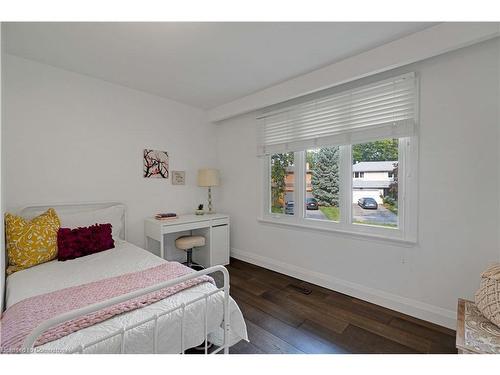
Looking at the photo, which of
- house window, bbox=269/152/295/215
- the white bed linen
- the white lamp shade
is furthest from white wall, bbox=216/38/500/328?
the white lamp shade

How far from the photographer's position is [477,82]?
66.0 inches

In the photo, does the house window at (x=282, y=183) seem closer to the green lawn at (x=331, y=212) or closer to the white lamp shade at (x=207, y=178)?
the green lawn at (x=331, y=212)

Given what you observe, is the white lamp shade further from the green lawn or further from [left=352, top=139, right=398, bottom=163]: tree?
[left=352, top=139, right=398, bottom=163]: tree

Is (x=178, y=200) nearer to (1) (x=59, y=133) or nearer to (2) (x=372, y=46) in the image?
(1) (x=59, y=133)

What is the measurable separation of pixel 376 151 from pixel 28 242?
3109mm

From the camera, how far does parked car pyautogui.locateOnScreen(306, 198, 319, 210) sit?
2.70m

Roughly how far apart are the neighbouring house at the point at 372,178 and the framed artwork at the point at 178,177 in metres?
2.28

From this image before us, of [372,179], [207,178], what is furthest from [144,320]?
[207,178]

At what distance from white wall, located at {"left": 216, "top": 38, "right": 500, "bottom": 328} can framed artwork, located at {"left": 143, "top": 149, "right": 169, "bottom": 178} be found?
2396 millimetres

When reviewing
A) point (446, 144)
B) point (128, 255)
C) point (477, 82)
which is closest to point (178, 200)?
point (128, 255)

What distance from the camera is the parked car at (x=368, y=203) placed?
2.24 metres

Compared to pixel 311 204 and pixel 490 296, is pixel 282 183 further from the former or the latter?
pixel 490 296

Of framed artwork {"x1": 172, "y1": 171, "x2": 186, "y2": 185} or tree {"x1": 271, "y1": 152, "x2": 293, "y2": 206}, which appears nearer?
tree {"x1": 271, "y1": 152, "x2": 293, "y2": 206}
